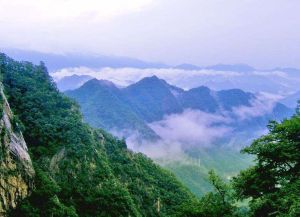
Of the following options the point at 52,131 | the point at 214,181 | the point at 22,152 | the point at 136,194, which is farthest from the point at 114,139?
the point at 214,181

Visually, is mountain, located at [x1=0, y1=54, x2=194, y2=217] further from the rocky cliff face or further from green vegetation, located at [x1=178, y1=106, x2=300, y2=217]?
green vegetation, located at [x1=178, y1=106, x2=300, y2=217]

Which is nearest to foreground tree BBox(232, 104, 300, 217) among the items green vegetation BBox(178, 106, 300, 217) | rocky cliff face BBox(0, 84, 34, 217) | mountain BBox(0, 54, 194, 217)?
green vegetation BBox(178, 106, 300, 217)

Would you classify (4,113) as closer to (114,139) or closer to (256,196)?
(256,196)

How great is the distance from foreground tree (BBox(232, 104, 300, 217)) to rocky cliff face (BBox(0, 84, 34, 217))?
49.1 m

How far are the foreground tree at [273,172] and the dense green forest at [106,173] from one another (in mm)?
75

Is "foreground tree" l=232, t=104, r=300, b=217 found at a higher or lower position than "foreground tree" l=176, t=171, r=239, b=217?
higher

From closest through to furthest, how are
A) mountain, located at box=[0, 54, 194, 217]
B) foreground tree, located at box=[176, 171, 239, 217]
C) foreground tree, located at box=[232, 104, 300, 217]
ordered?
foreground tree, located at box=[232, 104, 300, 217]
foreground tree, located at box=[176, 171, 239, 217]
mountain, located at box=[0, 54, 194, 217]

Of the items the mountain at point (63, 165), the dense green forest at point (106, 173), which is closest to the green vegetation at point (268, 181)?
the dense green forest at point (106, 173)

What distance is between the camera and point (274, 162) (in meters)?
35.0

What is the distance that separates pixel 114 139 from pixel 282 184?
131680 millimetres

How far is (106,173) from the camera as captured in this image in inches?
4722

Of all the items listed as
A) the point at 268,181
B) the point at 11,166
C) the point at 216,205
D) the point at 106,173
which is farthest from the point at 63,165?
the point at 268,181

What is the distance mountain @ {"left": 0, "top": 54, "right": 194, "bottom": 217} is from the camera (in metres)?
84.0

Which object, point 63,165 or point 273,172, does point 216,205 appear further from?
point 63,165
